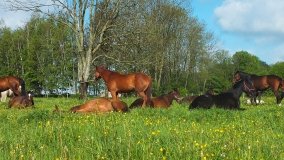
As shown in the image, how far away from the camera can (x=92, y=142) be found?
6836 millimetres

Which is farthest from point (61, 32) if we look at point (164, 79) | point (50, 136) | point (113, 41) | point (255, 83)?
point (50, 136)

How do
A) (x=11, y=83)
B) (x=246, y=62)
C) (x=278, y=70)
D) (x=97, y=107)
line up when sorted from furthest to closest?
(x=246, y=62)
(x=278, y=70)
(x=11, y=83)
(x=97, y=107)

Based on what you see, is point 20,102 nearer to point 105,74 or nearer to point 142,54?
point 105,74

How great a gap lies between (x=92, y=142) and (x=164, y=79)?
2400 inches

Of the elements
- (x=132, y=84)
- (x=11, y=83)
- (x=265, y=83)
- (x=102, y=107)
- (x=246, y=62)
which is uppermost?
(x=246, y=62)

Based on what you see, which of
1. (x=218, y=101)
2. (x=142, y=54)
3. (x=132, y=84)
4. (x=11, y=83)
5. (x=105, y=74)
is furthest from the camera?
(x=142, y=54)

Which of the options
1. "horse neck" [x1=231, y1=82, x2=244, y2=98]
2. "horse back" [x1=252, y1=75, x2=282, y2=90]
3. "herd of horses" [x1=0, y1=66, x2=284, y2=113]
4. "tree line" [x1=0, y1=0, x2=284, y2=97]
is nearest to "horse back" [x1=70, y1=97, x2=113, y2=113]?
"herd of horses" [x1=0, y1=66, x2=284, y2=113]

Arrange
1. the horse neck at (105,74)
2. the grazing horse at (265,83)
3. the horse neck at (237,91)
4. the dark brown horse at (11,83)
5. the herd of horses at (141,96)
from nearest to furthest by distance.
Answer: the herd of horses at (141,96), the horse neck at (237,91), the horse neck at (105,74), the grazing horse at (265,83), the dark brown horse at (11,83)

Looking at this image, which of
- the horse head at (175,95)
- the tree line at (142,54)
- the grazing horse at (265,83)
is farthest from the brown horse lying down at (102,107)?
the tree line at (142,54)

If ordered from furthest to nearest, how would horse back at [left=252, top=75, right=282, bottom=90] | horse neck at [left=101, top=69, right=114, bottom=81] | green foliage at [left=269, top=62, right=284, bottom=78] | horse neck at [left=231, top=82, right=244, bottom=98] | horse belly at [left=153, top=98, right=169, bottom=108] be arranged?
green foliage at [left=269, top=62, right=284, bottom=78] → horse back at [left=252, top=75, right=282, bottom=90] → horse neck at [left=101, top=69, right=114, bottom=81] → horse belly at [left=153, top=98, right=169, bottom=108] → horse neck at [left=231, top=82, right=244, bottom=98]

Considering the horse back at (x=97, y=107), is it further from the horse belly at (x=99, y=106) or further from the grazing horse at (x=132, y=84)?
the grazing horse at (x=132, y=84)

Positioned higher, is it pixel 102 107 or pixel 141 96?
pixel 141 96

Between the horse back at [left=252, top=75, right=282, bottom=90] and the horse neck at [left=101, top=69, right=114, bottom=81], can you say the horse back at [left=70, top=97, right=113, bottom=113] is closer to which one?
the horse neck at [left=101, top=69, right=114, bottom=81]


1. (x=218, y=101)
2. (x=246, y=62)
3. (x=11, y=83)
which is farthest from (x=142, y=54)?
(x=246, y=62)
